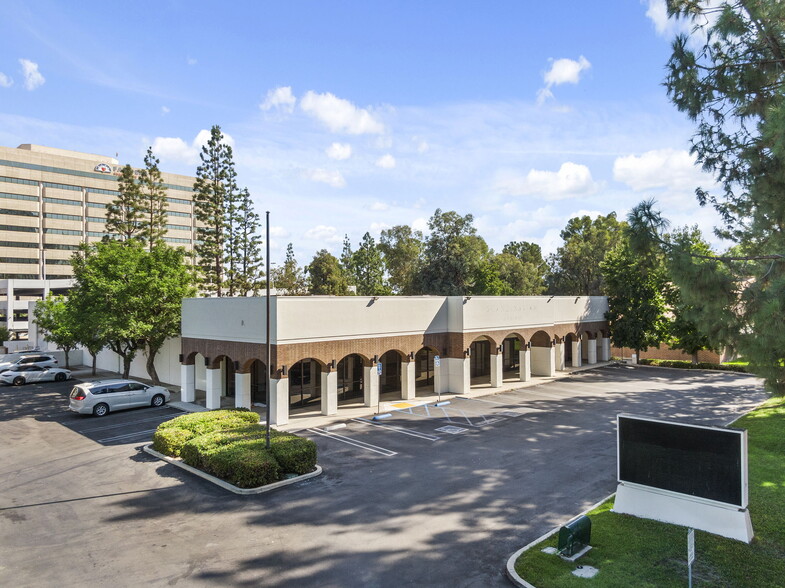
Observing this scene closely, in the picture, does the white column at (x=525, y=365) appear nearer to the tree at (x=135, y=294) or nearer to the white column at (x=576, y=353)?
the white column at (x=576, y=353)

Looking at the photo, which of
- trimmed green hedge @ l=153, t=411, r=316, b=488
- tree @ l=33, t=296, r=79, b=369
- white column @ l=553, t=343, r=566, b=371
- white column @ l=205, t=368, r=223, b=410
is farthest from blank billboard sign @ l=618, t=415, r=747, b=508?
tree @ l=33, t=296, r=79, b=369

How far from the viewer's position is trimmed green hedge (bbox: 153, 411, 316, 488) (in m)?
14.3

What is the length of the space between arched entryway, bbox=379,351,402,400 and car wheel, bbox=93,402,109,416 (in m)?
14.2

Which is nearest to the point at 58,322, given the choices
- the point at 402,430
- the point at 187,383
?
the point at 187,383

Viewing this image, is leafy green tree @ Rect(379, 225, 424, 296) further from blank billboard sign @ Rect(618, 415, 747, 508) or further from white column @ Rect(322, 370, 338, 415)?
blank billboard sign @ Rect(618, 415, 747, 508)

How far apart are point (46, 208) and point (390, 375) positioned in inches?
3262

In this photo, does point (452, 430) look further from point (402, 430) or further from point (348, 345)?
point (348, 345)

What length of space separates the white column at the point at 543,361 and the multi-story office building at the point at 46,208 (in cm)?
6881

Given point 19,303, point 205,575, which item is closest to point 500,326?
point 205,575

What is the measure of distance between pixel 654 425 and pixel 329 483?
8756 mm

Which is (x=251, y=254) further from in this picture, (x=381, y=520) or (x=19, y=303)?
(x=19, y=303)

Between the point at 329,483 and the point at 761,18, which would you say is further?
the point at 329,483

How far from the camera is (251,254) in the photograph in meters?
43.8

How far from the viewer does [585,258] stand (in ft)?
209
